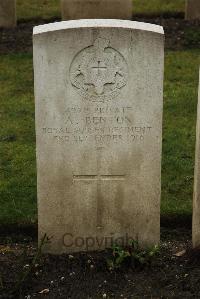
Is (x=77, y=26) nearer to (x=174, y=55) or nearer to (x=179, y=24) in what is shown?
(x=174, y=55)

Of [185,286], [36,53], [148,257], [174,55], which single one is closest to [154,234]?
[148,257]

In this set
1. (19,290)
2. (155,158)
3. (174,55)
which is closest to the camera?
(19,290)

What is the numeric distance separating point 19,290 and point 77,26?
→ 1933 millimetres

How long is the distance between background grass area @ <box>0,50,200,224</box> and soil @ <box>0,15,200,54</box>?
325 mm

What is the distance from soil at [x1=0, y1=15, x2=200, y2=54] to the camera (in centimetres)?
1141

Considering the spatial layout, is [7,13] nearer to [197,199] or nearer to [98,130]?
[98,130]

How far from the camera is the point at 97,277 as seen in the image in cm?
545

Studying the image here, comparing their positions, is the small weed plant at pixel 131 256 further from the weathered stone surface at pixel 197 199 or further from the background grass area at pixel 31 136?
the background grass area at pixel 31 136

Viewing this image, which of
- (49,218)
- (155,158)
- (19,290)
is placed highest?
(155,158)

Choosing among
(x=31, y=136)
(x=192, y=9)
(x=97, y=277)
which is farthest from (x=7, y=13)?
(x=97, y=277)

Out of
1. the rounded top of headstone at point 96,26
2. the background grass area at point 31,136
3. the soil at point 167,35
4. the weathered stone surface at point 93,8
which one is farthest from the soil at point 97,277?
the weathered stone surface at point 93,8

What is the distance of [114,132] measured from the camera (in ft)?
18.1

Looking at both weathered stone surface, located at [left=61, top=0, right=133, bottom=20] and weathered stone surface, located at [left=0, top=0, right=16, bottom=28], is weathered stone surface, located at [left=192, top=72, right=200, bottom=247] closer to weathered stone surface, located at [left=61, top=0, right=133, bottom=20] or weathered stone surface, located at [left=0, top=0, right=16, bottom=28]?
weathered stone surface, located at [left=61, top=0, right=133, bottom=20]

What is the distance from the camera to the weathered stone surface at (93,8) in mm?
11656
